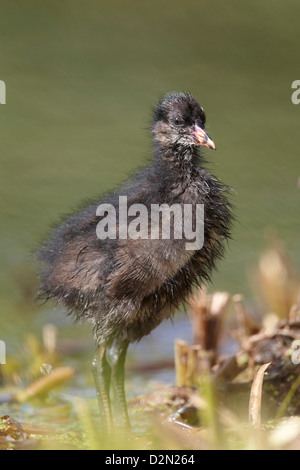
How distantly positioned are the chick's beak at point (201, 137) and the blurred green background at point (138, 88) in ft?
3.45

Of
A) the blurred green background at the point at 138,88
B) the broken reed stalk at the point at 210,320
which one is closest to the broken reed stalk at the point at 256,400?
the broken reed stalk at the point at 210,320

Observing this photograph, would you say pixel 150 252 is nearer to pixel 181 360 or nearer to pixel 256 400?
pixel 256 400

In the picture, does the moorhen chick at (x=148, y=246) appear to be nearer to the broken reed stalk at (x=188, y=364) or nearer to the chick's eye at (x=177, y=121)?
the chick's eye at (x=177, y=121)

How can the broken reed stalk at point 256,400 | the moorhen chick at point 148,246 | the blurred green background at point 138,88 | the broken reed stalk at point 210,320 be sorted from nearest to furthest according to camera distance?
the broken reed stalk at point 256,400 < the moorhen chick at point 148,246 < the broken reed stalk at point 210,320 < the blurred green background at point 138,88

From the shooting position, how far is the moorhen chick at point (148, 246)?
2145mm

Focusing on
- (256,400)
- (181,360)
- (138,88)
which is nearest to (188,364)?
(181,360)

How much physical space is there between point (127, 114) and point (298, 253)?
1.18 metres

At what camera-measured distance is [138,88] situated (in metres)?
3.59

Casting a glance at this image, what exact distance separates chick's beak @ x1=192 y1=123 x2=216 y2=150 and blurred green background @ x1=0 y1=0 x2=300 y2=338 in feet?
3.45

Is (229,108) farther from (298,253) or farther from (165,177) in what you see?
(165,177)

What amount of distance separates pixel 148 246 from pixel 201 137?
0.34 metres

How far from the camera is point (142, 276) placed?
7.07 feet

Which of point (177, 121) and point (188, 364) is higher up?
point (177, 121)

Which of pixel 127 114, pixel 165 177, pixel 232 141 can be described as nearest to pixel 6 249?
pixel 127 114
